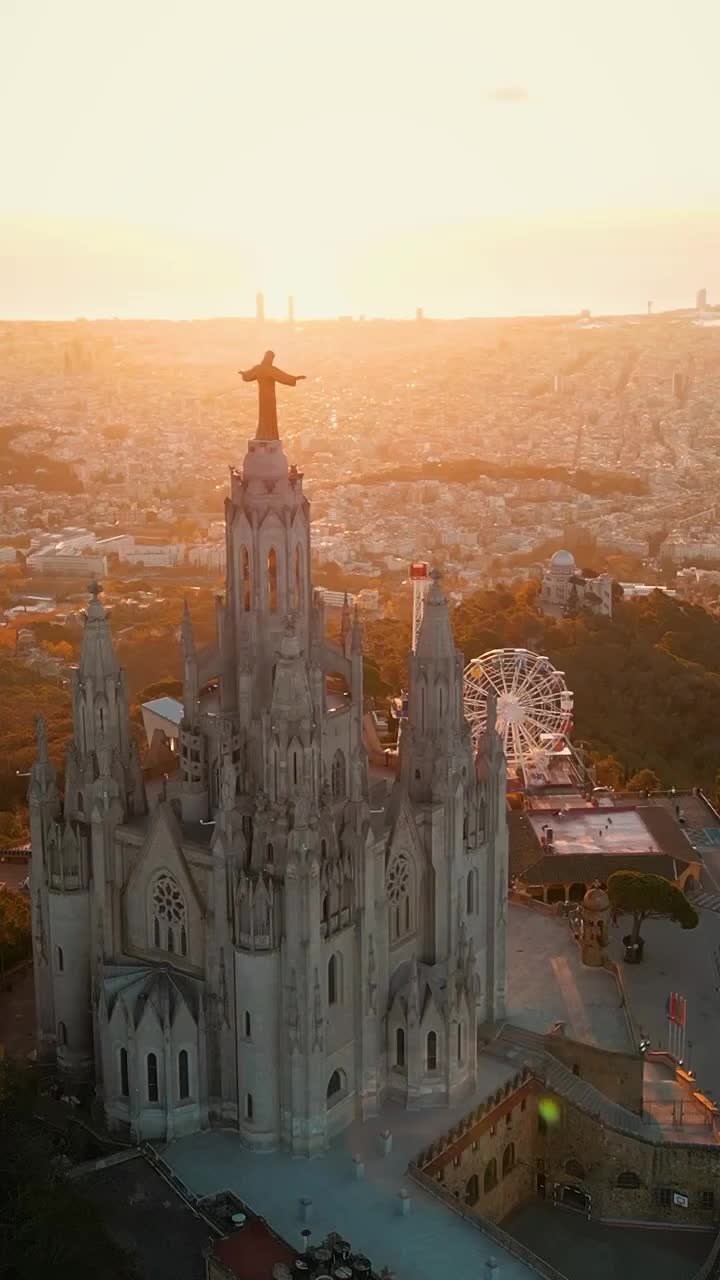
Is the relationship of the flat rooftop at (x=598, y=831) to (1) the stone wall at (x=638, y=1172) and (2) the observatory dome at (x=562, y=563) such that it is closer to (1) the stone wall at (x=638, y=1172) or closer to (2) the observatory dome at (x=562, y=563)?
(1) the stone wall at (x=638, y=1172)

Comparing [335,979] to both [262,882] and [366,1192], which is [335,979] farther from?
[366,1192]

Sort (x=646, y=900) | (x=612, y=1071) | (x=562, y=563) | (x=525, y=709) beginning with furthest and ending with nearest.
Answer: (x=562, y=563) → (x=525, y=709) → (x=646, y=900) → (x=612, y=1071)

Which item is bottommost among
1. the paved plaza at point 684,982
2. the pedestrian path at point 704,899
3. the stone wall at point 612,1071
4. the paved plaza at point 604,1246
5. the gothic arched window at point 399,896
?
the paved plaza at point 604,1246

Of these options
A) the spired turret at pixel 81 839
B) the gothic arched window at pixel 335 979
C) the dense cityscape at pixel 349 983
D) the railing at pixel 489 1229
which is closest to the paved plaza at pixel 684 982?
the dense cityscape at pixel 349 983

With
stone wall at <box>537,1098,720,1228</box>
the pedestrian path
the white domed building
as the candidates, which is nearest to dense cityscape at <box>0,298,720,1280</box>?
stone wall at <box>537,1098,720,1228</box>

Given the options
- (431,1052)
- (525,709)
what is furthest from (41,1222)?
(525,709)

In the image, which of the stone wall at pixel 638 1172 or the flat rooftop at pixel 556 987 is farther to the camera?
the flat rooftop at pixel 556 987
